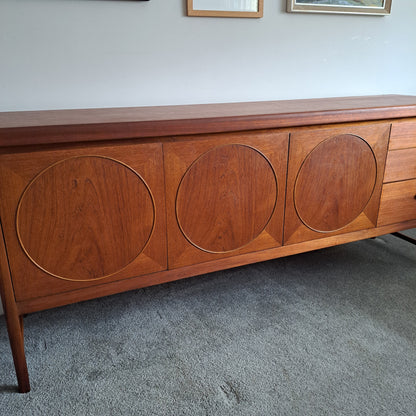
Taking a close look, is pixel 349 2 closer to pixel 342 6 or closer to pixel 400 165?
pixel 342 6

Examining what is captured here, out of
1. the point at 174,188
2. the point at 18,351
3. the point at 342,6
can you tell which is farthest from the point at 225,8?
the point at 18,351

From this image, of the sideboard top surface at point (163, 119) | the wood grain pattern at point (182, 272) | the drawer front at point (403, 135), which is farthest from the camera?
the drawer front at point (403, 135)

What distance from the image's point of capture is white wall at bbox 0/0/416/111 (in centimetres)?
127

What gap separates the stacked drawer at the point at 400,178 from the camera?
1.40m

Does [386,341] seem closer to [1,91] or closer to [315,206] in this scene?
[315,206]

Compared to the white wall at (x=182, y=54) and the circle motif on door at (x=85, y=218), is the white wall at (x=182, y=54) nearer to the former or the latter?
the white wall at (x=182, y=54)

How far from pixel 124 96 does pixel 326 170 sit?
0.74 metres

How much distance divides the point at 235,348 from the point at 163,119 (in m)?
0.70

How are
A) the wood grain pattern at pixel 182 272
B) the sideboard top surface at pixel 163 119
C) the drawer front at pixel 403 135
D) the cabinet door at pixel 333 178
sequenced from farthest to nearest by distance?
the drawer front at pixel 403 135 → the cabinet door at pixel 333 178 → the wood grain pattern at pixel 182 272 → the sideboard top surface at pixel 163 119

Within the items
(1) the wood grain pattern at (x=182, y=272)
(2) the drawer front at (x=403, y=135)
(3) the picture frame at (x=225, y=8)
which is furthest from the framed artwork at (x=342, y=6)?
(1) the wood grain pattern at (x=182, y=272)

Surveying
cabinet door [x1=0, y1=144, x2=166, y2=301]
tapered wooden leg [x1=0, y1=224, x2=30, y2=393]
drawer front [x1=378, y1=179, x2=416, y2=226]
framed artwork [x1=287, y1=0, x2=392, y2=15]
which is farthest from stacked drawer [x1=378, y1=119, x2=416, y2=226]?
tapered wooden leg [x1=0, y1=224, x2=30, y2=393]

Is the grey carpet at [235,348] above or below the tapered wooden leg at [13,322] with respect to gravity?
below

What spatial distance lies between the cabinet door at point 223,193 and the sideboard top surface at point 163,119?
4cm

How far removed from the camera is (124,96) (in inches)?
55.8
